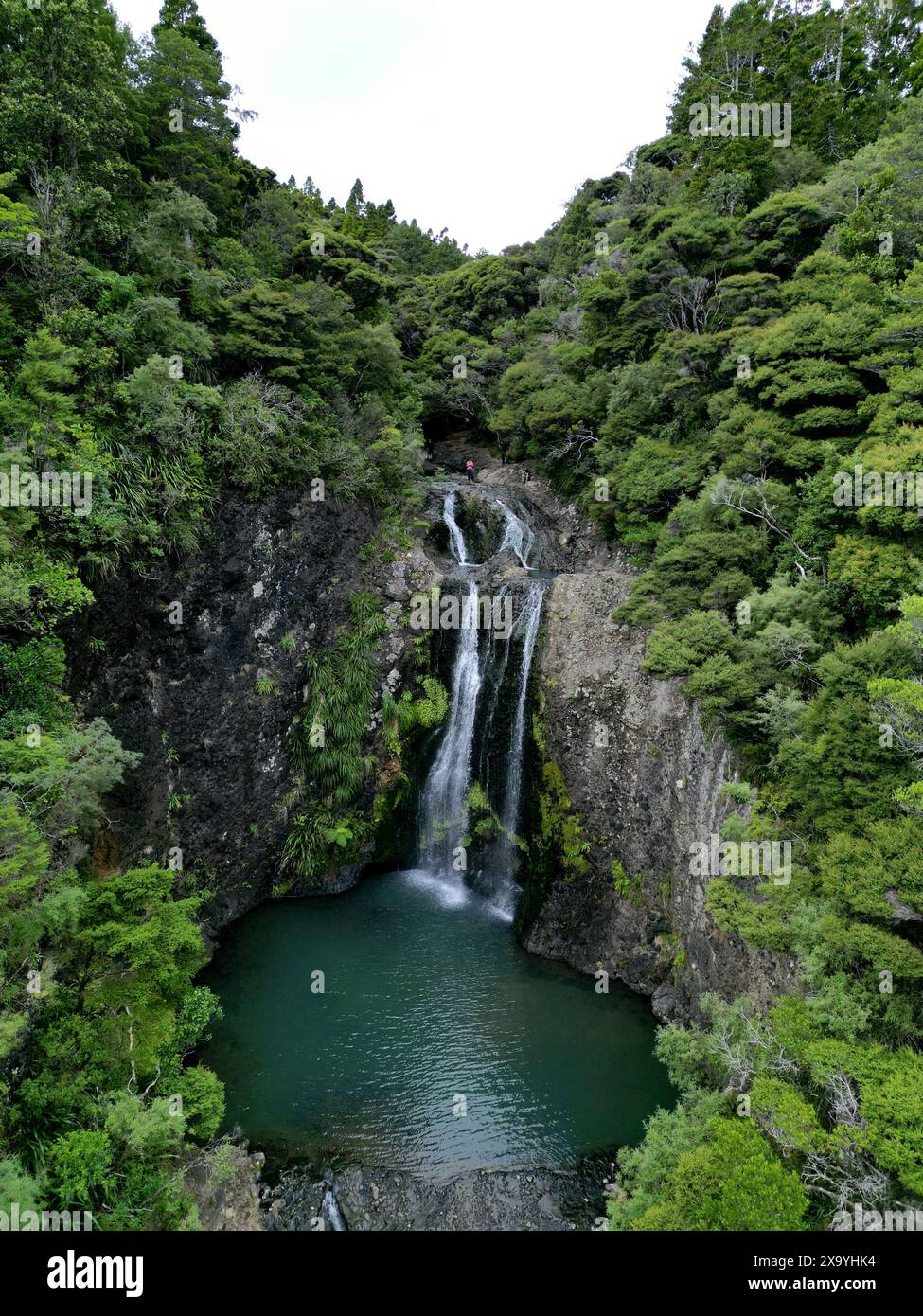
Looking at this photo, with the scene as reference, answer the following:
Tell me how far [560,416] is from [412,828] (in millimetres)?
14343

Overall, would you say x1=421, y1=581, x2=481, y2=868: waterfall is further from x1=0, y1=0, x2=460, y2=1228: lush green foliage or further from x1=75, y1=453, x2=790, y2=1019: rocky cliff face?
x1=75, y1=453, x2=790, y2=1019: rocky cliff face

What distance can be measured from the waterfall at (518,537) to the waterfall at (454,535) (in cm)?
129

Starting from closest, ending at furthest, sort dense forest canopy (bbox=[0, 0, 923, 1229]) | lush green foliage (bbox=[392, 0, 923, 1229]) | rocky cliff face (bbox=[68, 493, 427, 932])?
lush green foliage (bbox=[392, 0, 923, 1229]), dense forest canopy (bbox=[0, 0, 923, 1229]), rocky cliff face (bbox=[68, 493, 427, 932])

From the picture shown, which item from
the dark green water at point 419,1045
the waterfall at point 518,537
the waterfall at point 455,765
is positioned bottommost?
the dark green water at point 419,1045

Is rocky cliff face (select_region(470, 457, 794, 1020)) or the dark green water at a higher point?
rocky cliff face (select_region(470, 457, 794, 1020))

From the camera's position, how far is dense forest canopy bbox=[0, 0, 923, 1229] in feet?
22.3

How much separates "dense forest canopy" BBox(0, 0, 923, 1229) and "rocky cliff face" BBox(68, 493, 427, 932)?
0.80 metres

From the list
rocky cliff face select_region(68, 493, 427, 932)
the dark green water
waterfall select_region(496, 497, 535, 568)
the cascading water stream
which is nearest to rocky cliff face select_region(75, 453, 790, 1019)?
rocky cliff face select_region(68, 493, 427, 932)

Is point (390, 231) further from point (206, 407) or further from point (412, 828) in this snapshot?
point (412, 828)

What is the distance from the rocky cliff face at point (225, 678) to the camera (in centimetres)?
1278

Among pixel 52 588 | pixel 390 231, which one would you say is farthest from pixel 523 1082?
pixel 390 231

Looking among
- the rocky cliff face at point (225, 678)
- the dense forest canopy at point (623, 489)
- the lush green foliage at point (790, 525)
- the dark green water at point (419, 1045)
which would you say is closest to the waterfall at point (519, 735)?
the lush green foliage at point (790, 525)

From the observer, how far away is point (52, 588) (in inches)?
380

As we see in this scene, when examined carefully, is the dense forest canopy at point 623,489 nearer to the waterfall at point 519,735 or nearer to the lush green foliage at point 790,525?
the lush green foliage at point 790,525
